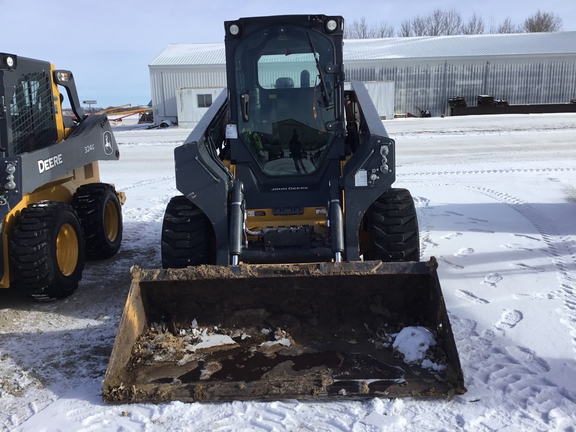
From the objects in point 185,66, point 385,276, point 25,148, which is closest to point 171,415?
point 385,276

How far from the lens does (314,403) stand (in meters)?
3.40

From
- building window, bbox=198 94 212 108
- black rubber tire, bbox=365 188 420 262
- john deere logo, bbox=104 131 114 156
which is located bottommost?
black rubber tire, bbox=365 188 420 262

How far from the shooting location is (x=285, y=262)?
183 inches

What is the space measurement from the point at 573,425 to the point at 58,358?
346 centimetres

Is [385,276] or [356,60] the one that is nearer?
[385,276]

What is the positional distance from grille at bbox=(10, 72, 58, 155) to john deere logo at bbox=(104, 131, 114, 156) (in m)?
0.83

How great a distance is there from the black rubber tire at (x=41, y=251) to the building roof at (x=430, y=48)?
26.1 m

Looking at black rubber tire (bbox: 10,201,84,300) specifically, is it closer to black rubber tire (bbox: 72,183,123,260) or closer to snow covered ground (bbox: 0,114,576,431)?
snow covered ground (bbox: 0,114,576,431)

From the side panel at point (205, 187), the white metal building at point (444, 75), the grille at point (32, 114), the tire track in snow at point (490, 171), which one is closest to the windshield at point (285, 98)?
the side panel at point (205, 187)

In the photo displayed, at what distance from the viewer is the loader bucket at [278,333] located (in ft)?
11.3

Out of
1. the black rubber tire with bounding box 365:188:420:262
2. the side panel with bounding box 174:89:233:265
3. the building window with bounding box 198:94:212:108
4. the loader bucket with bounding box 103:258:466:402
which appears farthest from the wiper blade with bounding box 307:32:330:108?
the building window with bounding box 198:94:212:108

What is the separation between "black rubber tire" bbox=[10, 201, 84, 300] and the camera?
4.88 meters

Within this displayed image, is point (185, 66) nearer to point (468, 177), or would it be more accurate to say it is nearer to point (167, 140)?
point (167, 140)

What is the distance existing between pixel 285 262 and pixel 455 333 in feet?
4.77
